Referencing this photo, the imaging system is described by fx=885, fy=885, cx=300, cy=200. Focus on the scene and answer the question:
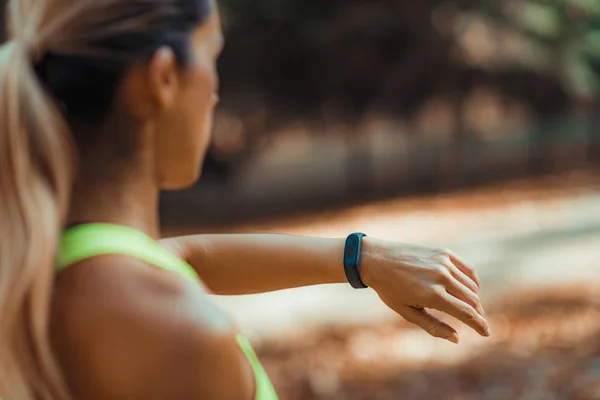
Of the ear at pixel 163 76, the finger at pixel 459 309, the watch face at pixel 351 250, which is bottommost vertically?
the finger at pixel 459 309

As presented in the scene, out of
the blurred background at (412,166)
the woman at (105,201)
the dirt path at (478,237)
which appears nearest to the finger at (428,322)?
the woman at (105,201)

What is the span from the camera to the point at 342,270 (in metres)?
1.50

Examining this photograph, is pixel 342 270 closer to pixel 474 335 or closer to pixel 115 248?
pixel 115 248

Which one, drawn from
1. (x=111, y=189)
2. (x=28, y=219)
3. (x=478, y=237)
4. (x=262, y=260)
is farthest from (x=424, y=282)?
(x=478, y=237)

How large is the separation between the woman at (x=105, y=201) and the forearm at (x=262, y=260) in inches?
11.9

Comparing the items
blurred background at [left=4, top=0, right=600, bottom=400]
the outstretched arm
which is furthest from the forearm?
blurred background at [left=4, top=0, right=600, bottom=400]

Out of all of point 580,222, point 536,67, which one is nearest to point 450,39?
point 536,67

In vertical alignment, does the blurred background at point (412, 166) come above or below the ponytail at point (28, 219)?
below

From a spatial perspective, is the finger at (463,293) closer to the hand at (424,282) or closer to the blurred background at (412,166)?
the hand at (424,282)

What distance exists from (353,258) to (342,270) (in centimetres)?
3

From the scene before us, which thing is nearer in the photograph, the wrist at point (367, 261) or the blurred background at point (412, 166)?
the wrist at point (367, 261)

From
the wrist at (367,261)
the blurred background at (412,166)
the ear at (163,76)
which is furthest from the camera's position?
the blurred background at (412,166)

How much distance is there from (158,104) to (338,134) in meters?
11.9

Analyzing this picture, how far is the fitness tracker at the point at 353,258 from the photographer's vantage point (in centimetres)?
148
